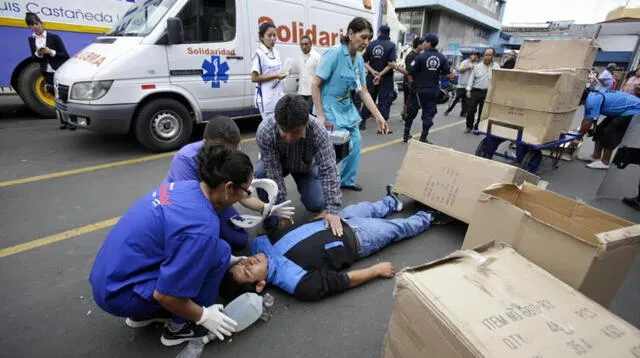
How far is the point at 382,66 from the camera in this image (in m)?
6.23

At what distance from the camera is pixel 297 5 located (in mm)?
5383

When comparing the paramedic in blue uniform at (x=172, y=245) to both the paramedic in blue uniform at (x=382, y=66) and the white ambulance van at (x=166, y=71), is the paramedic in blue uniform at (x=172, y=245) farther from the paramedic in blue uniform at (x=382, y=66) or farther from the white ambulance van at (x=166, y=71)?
the paramedic in blue uniform at (x=382, y=66)

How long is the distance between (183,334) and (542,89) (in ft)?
14.4

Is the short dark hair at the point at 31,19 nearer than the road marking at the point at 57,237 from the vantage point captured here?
No

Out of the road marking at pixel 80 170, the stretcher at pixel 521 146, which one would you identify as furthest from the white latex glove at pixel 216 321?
the stretcher at pixel 521 146

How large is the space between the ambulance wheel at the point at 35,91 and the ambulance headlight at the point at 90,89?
2.50 metres

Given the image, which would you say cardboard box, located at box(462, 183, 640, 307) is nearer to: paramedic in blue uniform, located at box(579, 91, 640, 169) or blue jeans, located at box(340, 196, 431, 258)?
blue jeans, located at box(340, 196, 431, 258)

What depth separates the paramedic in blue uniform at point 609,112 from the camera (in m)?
4.27

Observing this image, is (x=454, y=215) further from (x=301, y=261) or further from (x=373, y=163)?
(x=373, y=163)

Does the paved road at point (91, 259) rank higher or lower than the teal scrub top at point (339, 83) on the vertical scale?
lower

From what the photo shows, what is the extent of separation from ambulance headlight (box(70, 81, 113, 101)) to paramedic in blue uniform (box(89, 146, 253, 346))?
314 centimetres

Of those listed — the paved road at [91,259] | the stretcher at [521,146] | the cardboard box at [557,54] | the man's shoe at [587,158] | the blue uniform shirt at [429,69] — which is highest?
the cardboard box at [557,54]

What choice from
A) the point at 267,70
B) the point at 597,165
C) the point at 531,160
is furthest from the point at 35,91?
the point at 597,165

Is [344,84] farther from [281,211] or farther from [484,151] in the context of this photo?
[484,151]
